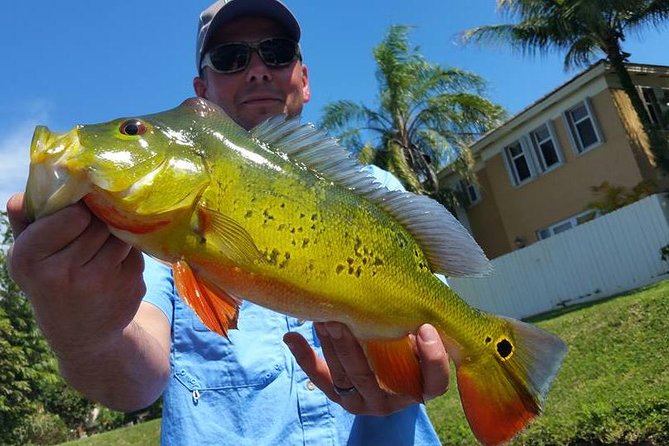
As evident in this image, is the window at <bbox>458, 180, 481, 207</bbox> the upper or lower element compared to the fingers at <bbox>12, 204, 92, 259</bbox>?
upper

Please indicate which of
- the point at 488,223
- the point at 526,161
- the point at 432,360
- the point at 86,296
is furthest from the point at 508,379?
the point at 488,223

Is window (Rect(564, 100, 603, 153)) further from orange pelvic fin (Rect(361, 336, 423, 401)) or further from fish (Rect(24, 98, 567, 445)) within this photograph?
orange pelvic fin (Rect(361, 336, 423, 401))

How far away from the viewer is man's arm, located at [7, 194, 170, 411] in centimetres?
161

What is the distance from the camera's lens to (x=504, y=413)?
205 centimetres

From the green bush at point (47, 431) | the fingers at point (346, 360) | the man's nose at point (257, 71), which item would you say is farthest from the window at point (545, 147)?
the green bush at point (47, 431)

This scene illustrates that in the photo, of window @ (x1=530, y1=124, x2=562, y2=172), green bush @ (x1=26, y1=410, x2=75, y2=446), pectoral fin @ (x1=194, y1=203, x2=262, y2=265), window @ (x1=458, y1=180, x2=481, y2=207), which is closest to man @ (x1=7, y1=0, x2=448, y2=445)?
pectoral fin @ (x1=194, y1=203, x2=262, y2=265)

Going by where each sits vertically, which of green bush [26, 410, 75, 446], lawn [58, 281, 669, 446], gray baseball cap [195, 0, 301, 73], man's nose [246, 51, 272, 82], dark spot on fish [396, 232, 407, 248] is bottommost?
lawn [58, 281, 669, 446]

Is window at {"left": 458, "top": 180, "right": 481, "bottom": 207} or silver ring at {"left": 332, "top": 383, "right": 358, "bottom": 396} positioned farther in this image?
window at {"left": 458, "top": 180, "right": 481, "bottom": 207}

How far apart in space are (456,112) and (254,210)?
2197cm

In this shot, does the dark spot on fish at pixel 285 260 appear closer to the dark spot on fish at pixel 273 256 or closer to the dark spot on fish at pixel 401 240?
the dark spot on fish at pixel 273 256

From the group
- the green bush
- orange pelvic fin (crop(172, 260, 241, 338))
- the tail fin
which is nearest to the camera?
orange pelvic fin (crop(172, 260, 241, 338))

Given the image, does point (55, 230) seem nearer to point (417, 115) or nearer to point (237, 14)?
point (237, 14)

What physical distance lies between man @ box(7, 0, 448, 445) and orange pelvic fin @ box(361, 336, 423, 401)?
40mm

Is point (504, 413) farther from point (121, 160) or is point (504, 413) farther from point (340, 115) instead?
point (340, 115)
